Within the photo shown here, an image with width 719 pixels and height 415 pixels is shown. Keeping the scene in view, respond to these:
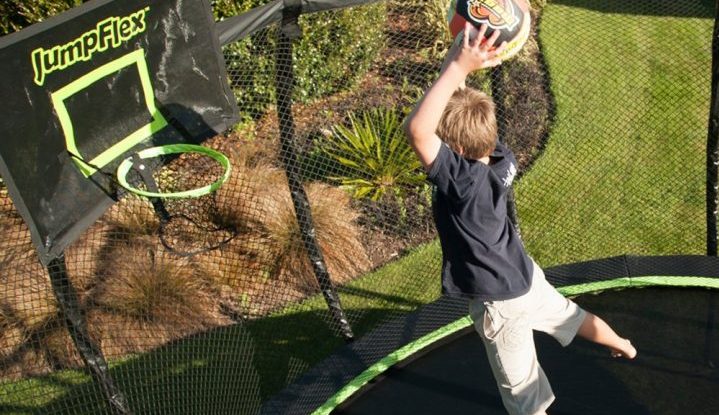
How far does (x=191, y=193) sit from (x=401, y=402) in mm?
1338

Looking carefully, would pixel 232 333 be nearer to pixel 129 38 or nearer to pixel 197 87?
pixel 197 87

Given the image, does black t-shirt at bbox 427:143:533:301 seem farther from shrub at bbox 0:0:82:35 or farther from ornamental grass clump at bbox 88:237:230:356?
shrub at bbox 0:0:82:35

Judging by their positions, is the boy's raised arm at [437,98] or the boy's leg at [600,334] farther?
the boy's leg at [600,334]

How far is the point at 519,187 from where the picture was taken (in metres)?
5.30

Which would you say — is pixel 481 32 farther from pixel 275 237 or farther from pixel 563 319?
pixel 275 237

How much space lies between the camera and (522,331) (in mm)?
2961

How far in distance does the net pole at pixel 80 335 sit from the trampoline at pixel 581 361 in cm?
63

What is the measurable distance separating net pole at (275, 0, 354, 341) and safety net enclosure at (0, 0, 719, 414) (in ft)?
0.03

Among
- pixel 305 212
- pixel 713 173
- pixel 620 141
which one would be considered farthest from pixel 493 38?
pixel 620 141

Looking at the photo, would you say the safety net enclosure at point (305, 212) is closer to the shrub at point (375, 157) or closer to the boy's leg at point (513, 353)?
the shrub at point (375, 157)

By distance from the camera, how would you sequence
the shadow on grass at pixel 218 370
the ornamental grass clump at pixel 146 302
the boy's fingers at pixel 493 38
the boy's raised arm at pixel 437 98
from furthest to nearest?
the ornamental grass clump at pixel 146 302
the shadow on grass at pixel 218 370
the boy's fingers at pixel 493 38
the boy's raised arm at pixel 437 98

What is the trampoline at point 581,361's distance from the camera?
12.0ft

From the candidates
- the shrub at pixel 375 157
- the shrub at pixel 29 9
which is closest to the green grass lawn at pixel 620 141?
the shrub at pixel 375 157

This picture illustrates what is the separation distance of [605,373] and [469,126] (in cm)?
160
